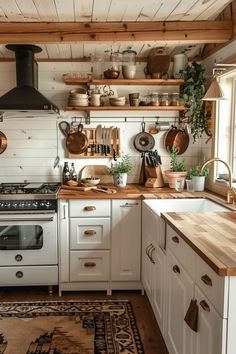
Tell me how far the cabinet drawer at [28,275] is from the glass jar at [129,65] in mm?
1898

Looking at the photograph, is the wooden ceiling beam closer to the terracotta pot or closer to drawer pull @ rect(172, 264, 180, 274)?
the terracotta pot

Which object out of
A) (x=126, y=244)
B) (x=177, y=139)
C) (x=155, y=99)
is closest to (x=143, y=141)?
(x=177, y=139)

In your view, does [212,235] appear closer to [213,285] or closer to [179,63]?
[213,285]

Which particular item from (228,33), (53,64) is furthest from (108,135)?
(228,33)

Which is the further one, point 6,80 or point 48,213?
point 6,80

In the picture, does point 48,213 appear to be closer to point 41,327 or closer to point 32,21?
point 41,327

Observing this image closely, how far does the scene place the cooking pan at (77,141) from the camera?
11.4 ft

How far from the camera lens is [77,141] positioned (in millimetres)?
3480

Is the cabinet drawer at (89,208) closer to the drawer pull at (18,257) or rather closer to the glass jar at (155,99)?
the drawer pull at (18,257)

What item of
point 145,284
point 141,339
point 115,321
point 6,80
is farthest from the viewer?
point 6,80

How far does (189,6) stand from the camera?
7.95 feet

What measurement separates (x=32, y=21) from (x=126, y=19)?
0.72 meters

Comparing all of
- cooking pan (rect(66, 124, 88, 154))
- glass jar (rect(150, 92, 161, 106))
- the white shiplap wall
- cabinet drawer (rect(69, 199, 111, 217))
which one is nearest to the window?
the white shiplap wall

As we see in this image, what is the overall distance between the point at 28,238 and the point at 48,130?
3.77 feet
